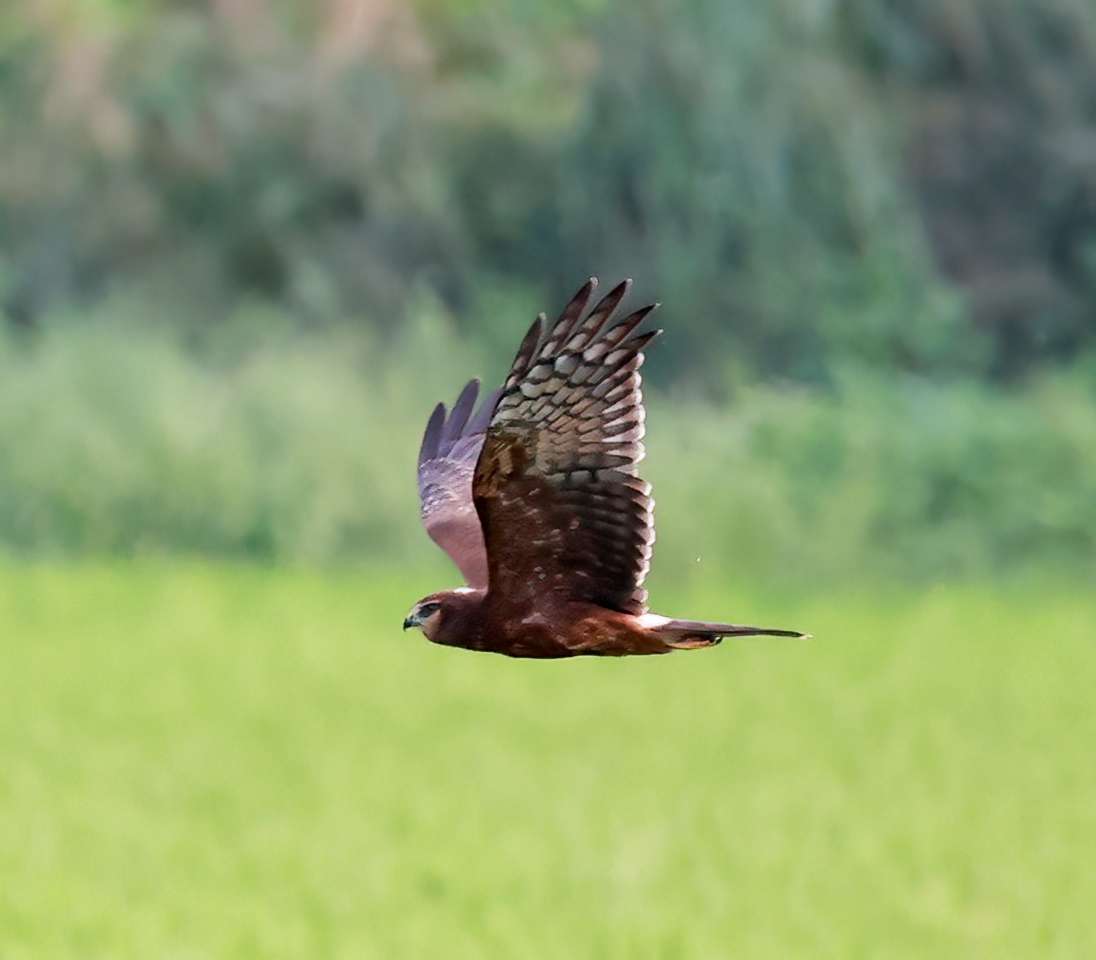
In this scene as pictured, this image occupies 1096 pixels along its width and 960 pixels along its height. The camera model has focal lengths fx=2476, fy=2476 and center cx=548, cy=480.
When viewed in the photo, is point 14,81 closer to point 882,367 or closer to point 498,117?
point 498,117

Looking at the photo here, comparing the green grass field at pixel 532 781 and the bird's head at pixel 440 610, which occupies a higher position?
the green grass field at pixel 532 781

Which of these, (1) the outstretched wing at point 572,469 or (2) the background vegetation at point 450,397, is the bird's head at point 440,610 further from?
(2) the background vegetation at point 450,397

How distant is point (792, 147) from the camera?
603 inches

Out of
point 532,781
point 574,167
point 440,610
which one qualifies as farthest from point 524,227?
point 440,610

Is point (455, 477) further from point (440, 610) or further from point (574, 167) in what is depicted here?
point (574, 167)

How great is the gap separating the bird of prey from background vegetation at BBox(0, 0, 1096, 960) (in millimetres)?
4995

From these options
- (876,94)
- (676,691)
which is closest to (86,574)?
(676,691)

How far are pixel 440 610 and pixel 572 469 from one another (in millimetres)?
232

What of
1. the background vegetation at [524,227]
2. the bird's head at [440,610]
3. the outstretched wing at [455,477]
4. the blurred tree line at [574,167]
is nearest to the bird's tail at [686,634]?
the bird's head at [440,610]

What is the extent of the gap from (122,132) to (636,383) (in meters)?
17.0

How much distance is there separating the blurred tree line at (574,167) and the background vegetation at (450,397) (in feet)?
0.15

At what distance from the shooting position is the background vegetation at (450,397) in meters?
11.5

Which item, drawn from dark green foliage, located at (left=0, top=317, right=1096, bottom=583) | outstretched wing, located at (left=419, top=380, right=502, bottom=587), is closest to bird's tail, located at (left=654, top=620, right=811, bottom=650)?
dark green foliage, located at (left=0, top=317, right=1096, bottom=583)

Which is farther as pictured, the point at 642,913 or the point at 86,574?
the point at 86,574
